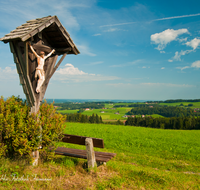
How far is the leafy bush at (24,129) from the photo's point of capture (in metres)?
4.29

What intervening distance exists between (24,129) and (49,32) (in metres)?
3.70

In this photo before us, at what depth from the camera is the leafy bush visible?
4289 mm

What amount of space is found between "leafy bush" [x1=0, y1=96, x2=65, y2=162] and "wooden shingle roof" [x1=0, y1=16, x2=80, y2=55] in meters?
2.22

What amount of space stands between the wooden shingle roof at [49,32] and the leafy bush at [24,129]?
87.3 inches

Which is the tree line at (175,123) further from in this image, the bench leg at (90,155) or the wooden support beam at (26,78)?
the wooden support beam at (26,78)

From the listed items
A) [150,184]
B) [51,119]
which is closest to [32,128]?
[51,119]

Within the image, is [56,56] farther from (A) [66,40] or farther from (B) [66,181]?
(B) [66,181]

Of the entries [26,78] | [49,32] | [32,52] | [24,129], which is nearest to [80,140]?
[24,129]

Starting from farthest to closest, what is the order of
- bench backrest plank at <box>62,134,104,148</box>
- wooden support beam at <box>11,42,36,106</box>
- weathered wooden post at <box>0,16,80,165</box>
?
bench backrest plank at <box>62,134,104,148</box> → wooden support beam at <box>11,42,36,106</box> → weathered wooden post at <box>0,16,80,165</box>

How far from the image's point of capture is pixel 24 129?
14.3 ft

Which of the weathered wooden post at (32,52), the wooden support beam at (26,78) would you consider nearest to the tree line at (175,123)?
the weathered wooden post at (32,52)

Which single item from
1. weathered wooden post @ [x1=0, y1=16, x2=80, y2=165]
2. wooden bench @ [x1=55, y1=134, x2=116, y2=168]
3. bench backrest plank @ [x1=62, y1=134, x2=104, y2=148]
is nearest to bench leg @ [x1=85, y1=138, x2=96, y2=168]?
wooden bench @ [x1=55, y1=134, x2=116, y2=168]

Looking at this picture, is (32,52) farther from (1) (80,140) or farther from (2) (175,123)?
(2) (175,123)

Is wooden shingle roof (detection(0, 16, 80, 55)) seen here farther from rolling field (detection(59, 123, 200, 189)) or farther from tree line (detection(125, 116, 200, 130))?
tree line (detection(125, 116, 200, 130))
